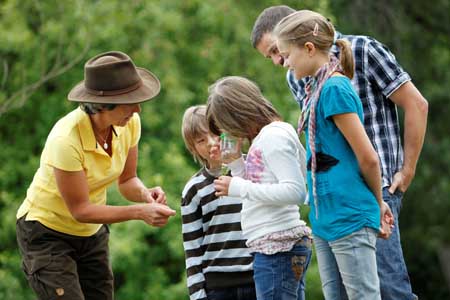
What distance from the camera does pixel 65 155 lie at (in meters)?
4.30

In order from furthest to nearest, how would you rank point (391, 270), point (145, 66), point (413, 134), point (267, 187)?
1. point (145, 66)
2. point (413, 134)
3. point (391, 270)
4. point (267, 187)

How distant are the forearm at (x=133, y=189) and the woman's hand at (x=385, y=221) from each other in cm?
147

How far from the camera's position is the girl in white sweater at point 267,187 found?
3.63m

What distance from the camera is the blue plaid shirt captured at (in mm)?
4051

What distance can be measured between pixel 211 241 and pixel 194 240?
0.07m

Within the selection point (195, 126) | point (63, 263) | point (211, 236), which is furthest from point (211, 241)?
point (63, 263)

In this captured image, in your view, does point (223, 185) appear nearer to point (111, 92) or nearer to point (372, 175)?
point (372, 175)

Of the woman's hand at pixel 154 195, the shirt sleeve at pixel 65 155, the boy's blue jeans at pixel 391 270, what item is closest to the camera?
the boy's blue jeans at pixel 391 270

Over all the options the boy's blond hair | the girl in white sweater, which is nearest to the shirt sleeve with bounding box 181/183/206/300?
the boy's blond hair

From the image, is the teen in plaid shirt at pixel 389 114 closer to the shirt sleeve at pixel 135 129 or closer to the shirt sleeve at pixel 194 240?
the shirt sleeve at pixel 194 240

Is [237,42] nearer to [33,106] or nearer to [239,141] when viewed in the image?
[33,106]

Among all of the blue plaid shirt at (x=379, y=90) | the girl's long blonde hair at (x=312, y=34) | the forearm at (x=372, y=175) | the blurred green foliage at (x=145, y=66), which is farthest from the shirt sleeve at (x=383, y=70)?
the blurred green foliage at (x=145, y=66)

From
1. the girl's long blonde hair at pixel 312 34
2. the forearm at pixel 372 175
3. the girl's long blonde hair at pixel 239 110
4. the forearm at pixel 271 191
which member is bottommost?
the forearm at pixel 271 191

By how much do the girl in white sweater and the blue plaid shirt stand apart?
0.44m
